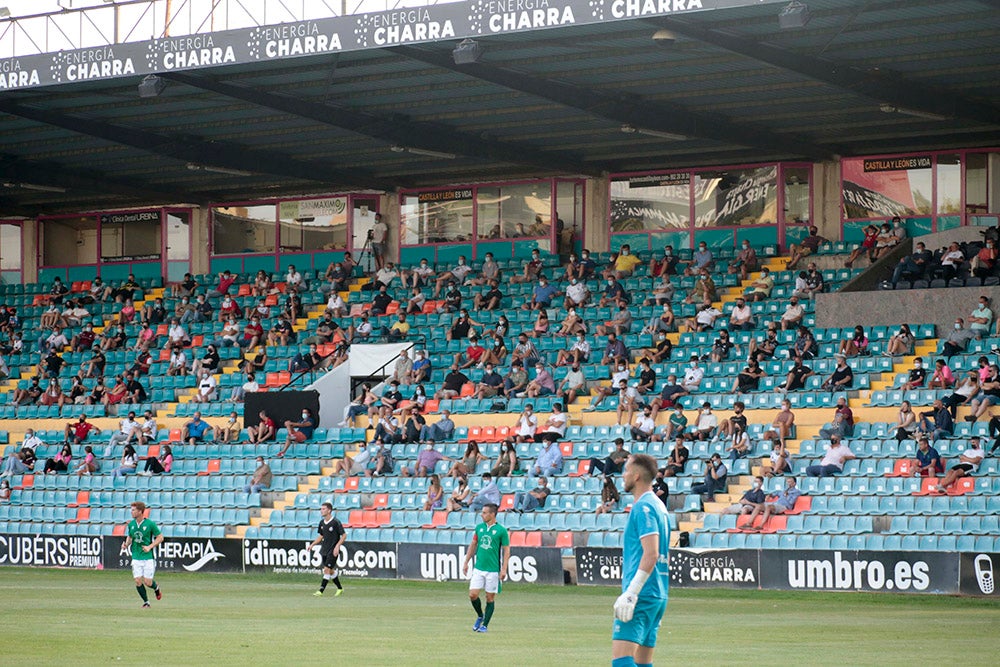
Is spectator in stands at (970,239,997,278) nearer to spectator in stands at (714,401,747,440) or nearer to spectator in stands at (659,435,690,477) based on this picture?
spectator in stands at (714,401,747,440)

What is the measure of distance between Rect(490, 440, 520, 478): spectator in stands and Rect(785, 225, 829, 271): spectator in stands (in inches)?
370

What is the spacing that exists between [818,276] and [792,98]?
3.82 m

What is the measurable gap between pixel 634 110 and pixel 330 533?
13.0 metres

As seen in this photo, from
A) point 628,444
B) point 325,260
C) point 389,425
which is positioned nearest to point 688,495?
point 628,444

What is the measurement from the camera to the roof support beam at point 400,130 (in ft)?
→ 103

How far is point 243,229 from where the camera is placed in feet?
152

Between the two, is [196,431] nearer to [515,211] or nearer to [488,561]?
[515,211]

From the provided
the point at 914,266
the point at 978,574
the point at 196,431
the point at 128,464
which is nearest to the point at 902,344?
the point at 914,266

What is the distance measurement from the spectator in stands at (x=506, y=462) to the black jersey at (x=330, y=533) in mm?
5869

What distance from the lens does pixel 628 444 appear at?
93.8 ft

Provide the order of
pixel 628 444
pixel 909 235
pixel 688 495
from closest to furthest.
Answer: pixel 688 495, pixel 628 444, pixel 909 235

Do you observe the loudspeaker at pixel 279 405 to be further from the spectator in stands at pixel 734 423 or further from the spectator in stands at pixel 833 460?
the spectator in stands at pixel 833 460

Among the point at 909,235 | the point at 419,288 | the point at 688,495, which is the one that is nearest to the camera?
the point at 688,495

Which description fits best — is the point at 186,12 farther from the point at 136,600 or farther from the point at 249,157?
the point at 136,600
